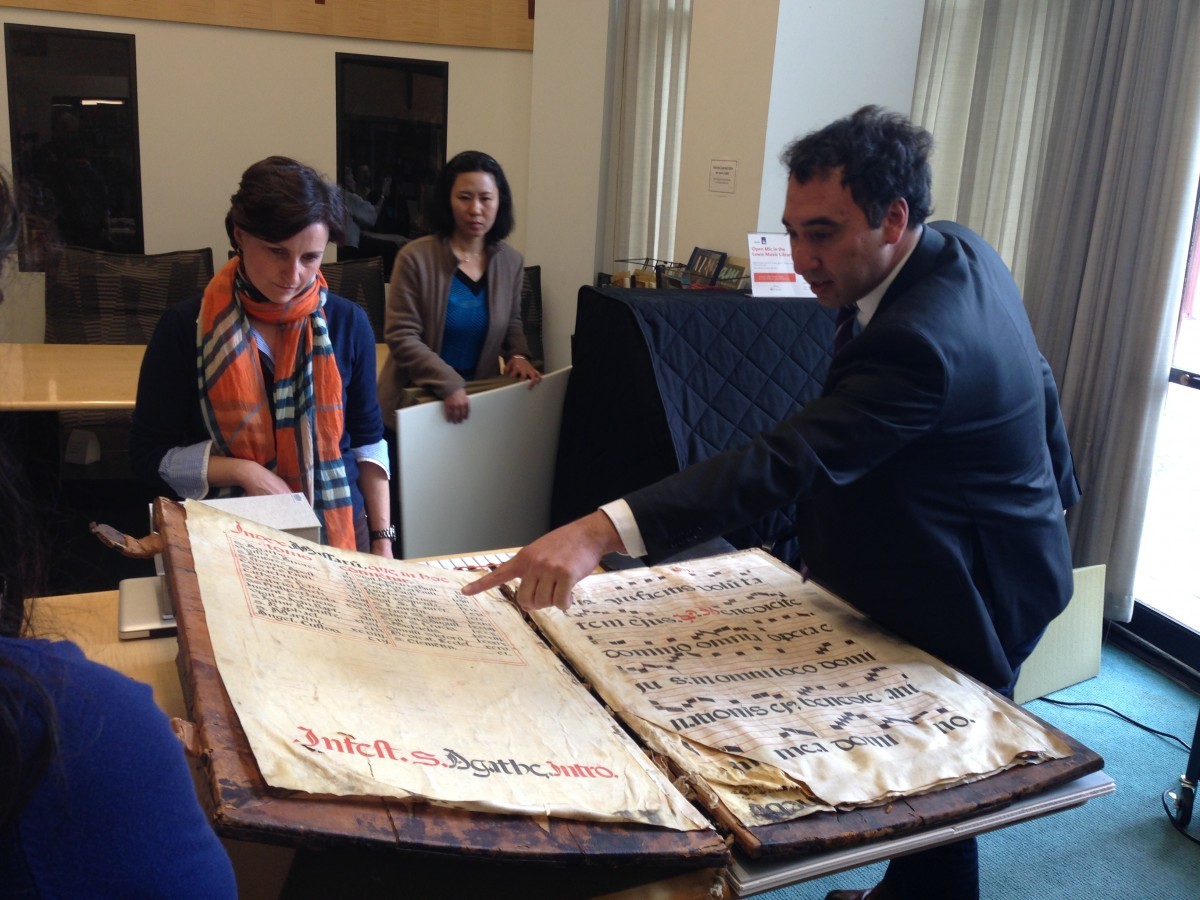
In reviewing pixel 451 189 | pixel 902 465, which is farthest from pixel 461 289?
pixel 902 465

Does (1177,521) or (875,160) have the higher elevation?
(875,160)

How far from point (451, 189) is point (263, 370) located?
1.23m

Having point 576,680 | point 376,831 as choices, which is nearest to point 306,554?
point 576,680

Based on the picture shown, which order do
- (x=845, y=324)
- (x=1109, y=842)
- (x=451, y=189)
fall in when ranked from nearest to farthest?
(x=845, y=324) → (x=1109, y=842) → (x=451, y=189)

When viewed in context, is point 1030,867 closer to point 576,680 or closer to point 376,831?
point 576,680

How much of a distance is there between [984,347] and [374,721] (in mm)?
919

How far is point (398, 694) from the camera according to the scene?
87cm

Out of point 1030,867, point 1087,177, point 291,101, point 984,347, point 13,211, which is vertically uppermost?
point 291,101

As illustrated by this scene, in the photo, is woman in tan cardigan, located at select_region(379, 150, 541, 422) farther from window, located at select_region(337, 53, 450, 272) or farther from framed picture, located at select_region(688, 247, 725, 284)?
window, located at select_region(337, 53, 450, 272)

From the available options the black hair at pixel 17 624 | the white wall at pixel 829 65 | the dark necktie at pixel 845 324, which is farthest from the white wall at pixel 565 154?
the black hair at pixel 17 624

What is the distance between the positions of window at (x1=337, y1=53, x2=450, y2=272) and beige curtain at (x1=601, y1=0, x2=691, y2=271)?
115cm

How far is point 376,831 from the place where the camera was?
2.22 ft

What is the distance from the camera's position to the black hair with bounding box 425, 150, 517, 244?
9.09 feet

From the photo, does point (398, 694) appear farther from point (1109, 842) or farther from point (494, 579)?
point (1109, 842)
